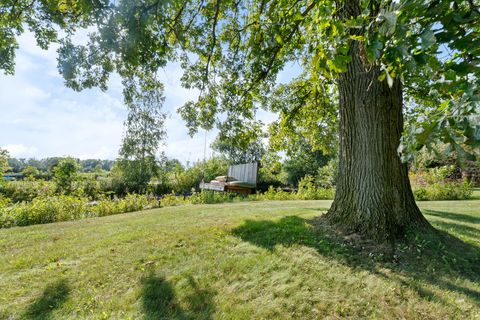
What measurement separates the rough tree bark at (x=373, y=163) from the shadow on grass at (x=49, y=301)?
3.40m

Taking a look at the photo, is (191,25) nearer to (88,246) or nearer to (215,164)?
(88,246)

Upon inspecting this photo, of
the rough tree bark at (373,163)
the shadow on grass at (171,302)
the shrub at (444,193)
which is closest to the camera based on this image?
the shadow on grass at (171,302)

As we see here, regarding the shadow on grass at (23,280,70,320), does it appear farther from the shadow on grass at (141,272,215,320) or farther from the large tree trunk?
the large tree trunk

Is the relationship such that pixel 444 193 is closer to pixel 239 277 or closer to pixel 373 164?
pixel 373 164

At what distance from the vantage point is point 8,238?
4195 millimetres

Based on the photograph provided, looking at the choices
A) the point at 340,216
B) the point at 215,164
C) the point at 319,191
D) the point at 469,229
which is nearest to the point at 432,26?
the point at 340,216

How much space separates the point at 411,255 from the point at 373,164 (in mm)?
1169

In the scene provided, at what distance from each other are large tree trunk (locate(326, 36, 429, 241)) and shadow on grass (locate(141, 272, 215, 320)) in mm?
2231

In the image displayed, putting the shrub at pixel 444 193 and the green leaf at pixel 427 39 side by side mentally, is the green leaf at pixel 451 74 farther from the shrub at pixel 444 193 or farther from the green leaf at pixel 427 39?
the shrub at pixel 444 193

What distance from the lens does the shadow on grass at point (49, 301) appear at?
1.98 meters

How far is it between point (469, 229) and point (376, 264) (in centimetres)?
249

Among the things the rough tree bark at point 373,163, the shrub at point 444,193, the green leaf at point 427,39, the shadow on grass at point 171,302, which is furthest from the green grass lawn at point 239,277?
the shrub at point 444,193

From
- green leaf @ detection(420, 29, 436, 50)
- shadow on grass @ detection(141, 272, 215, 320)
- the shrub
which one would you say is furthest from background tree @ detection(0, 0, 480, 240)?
the shrub

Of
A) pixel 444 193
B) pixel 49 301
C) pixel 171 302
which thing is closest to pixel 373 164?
pixel 171 302
